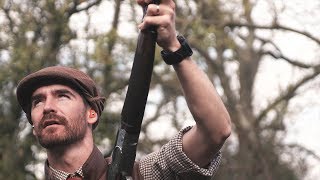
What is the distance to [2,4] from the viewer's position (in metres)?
12.7

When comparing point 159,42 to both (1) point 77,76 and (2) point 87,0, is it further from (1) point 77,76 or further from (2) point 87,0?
(2) point 87,0

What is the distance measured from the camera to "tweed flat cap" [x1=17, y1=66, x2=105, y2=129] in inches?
112

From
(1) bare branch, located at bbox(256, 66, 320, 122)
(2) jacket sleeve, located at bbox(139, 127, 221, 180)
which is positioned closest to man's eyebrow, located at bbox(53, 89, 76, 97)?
(2) jacket sleeve, located at bbox(139, 127, 221, 180)

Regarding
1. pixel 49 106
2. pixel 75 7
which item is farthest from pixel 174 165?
pixel 75 7

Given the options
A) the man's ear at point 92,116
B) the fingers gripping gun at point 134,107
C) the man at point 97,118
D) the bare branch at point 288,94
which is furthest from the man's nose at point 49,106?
the bare branch at point 288,94

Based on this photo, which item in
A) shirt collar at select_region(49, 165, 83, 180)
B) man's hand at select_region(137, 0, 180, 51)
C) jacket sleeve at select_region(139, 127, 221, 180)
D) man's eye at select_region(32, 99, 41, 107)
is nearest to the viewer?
man's hand at select_region(137, 0, 180, 51)

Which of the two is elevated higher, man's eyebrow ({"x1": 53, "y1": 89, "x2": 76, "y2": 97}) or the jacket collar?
man's eyebrow ({"x1": 53, "y1": 89, "x2": 76, "y2": 97})

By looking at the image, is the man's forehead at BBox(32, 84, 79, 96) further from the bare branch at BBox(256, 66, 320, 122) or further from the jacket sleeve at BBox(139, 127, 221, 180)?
A: the bare branch at BBox(256, 66, 320, 122)

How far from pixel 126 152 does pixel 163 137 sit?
46.0ft

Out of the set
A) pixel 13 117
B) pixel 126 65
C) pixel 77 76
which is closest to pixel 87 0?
pixel 126 65

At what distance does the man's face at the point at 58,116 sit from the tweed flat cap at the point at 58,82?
2 centimetres

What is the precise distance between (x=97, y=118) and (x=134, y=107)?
0.55 meters

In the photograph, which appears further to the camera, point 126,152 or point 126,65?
point 126,65

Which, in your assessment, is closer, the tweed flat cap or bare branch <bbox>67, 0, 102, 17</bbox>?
the tweed flat cap
